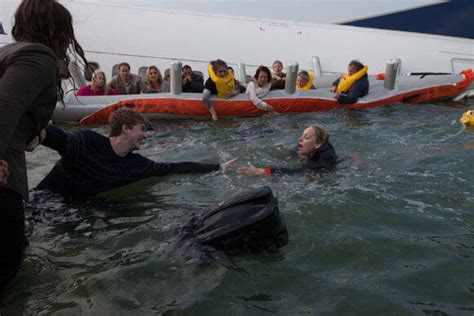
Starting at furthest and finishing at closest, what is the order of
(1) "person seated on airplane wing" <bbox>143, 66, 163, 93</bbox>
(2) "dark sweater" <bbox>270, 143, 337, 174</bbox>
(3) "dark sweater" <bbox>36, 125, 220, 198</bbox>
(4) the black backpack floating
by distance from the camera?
(1) "person seated on airplane wing" <bbox>143, 66, 163, 93</bbox>, (2) "dark sweater" <bbox>270, 143, 337, 174</bbox>, (3) "dark sweater" <bbox>36, 125, 220, 198</bbox>, (4) the black backpack floating

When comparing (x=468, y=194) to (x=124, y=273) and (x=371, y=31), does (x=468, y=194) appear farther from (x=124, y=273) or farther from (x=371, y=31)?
(x=371, y=31)

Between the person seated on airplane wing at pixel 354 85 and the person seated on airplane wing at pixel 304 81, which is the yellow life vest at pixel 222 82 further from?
the person seated on airplane wing at pixel 354 85

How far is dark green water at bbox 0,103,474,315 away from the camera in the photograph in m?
3.10

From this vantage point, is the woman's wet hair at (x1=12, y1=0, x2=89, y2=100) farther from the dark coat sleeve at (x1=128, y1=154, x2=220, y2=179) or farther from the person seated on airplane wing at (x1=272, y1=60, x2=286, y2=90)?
the person seated on airplane wing at (x1=272, y1=60, x2=286, y2=90)

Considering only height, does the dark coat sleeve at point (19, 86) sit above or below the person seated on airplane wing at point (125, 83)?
above

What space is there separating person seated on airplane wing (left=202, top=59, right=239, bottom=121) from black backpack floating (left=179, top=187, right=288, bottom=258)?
21.4ft

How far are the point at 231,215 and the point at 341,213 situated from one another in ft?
5.16

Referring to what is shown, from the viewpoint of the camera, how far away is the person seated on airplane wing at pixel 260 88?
1022cm

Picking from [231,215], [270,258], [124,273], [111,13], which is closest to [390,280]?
[270,258]

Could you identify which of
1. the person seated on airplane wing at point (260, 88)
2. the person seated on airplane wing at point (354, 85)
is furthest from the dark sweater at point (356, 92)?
the person seated on airplane wing at point (260, 88)

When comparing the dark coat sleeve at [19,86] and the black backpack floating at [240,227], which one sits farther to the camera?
the black backpack floating at [240,227]

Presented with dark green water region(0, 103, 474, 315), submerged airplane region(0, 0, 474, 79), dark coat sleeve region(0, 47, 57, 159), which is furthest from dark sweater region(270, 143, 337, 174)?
submerged airplane region(0, 0, 474, 79)

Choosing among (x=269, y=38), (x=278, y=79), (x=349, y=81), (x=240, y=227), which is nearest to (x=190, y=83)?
(x=278, y=79)

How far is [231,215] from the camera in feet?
11.3
